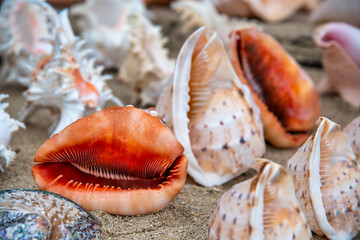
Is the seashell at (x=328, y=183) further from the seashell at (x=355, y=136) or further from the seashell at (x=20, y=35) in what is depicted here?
the seashell at (x=20, y=35)

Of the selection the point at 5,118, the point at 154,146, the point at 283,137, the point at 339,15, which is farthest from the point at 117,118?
the point at 339,15

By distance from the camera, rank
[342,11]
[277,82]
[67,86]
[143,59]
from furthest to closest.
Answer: [342,11]
[143,59]
[277,82]
[67,86]

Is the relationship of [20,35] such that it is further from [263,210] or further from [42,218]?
[263,210]

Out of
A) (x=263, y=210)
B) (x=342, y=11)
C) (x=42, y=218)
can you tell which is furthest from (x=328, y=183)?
(x=342, y=11)

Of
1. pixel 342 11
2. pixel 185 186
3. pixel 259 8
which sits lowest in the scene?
pixel 259 8

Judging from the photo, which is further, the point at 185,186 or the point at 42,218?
the point at 185,186

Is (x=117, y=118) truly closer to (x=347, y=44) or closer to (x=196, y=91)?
(x=196, y=91)

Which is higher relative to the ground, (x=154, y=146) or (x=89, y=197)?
(x=154, y=146)
